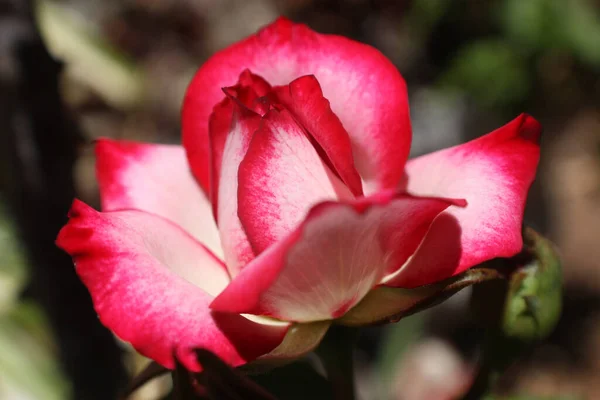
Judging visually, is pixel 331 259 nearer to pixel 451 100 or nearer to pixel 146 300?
pixel 146 300

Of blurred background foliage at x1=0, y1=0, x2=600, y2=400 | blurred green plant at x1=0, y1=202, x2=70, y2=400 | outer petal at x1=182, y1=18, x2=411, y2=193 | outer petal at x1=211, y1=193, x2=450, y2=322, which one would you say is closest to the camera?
outer petal at x1=211, y1=193, x2=450, y2=322

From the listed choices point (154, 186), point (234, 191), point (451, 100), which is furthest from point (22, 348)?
point (451, 100)

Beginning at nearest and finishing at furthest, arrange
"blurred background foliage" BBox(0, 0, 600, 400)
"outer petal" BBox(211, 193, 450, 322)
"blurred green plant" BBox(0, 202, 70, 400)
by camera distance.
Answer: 1. "outer petal" BBox(211, 193, 450, 322)
2. "blurred green plant" BBox(0, 202, 70, 400)
3. "blurred background foliage" BBox(0, 0, 600, 400)

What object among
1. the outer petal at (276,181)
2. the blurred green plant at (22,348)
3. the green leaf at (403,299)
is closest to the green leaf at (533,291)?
the green leaf at (403,299)

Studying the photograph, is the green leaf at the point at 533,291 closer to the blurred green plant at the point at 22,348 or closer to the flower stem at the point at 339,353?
the flower stem at the point at 339,353

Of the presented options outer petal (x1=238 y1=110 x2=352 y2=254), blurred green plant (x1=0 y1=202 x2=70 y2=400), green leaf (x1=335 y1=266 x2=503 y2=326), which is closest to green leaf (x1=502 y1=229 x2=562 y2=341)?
green leaf (x1=335 y1=266 x2=503 y2=326)

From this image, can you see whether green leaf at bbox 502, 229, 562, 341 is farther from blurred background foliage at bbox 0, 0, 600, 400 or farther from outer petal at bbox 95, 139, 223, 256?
blurred background foliage at bbox 0, 0, 600, 400

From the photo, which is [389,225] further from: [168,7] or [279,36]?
[168,7]
